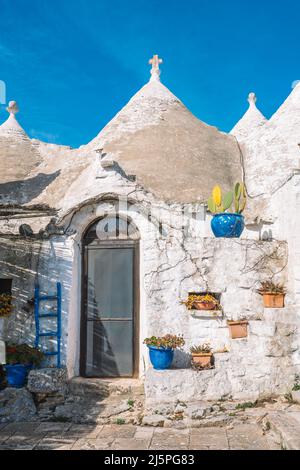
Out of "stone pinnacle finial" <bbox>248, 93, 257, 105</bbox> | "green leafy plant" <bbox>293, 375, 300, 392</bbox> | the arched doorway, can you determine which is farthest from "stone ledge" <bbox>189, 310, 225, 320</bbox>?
"stone pinnacle finial" <bbox>248, 93, 257, 105</bbox>

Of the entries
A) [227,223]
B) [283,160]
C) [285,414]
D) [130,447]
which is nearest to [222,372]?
[285,414]

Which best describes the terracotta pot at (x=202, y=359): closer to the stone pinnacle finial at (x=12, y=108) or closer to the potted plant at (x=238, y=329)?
the potted plant at (x=238, y=329)

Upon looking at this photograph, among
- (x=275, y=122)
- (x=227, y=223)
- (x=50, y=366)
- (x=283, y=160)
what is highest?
(x=275, y=122)

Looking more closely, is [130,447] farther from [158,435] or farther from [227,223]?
[227,223]

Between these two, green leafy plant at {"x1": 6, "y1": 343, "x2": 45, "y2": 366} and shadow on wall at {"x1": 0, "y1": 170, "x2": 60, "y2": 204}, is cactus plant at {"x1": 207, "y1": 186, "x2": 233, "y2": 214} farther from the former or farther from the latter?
shadow on wall at {"x1": 0, "y1": 170, "x2": 60, "y2": 204}

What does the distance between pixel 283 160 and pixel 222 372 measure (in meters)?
14.3

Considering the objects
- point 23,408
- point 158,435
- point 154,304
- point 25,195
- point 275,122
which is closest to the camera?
point 158,435

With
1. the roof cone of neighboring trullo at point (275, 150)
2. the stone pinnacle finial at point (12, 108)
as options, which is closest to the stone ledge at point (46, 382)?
the roof cone of neighboring trullo at point (275, 150)

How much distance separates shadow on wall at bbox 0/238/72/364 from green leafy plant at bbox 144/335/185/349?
150 cm

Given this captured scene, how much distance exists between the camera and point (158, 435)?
198 inches

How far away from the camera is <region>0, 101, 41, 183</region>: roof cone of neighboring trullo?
67.1ft

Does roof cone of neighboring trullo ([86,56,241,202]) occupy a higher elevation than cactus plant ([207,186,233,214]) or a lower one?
higher

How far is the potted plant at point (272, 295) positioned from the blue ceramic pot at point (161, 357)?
1.64m

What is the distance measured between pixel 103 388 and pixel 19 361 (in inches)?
55.1
